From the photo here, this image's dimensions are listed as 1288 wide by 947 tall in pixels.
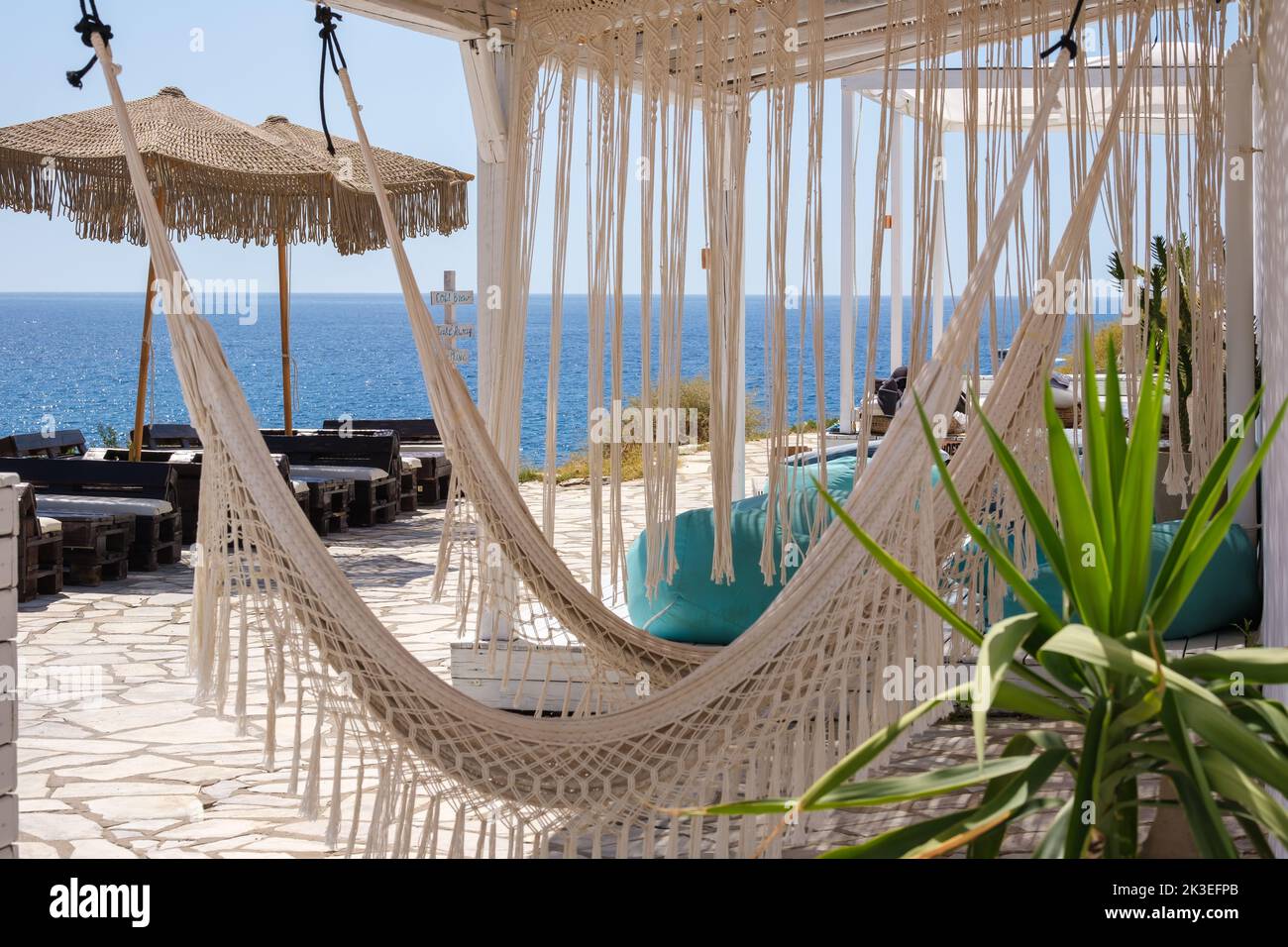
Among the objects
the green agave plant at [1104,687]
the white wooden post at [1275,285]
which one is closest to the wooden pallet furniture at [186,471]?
the white wooden post at [1275,285]

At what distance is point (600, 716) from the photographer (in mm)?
1983

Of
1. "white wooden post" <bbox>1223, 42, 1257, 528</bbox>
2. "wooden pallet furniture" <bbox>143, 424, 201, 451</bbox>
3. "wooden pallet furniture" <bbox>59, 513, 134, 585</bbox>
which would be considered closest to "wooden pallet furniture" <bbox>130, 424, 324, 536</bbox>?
"wooden pallet furniture" <bbox>143, 424, 201, 451</bbox>

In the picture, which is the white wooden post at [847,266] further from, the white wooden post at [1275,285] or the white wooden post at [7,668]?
the white wooden post at [7,668]

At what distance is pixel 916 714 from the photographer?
104 cm

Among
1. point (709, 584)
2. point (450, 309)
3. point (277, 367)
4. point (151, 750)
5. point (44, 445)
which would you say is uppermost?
point (277, 367)

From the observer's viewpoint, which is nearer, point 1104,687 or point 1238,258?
point 1104,687

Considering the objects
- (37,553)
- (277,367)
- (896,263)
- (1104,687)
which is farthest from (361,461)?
(277,367)

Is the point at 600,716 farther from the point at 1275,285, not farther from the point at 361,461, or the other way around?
the point at 361,461

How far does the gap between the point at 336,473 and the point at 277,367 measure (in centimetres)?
3235

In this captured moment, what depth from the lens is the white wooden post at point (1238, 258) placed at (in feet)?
8.48

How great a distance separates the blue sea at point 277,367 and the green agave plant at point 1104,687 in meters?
21.5
